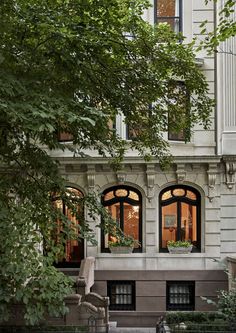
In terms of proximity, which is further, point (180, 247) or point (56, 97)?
point (180, 247)

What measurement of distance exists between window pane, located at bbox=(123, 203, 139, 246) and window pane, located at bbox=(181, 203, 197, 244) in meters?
1.87

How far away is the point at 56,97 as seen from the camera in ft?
35.2

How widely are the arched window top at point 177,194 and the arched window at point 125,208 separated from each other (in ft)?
3.38

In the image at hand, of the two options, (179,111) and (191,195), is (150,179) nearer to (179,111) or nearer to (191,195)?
(191,195)

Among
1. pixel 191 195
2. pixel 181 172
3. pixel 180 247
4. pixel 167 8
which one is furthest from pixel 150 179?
pixel 167 8

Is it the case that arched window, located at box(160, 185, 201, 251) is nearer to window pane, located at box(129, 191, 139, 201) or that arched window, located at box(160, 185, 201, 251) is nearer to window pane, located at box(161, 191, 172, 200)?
window pane, located at box(161, 191, 172, 200)

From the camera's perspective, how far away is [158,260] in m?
21.3

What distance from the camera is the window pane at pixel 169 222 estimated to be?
2180cm

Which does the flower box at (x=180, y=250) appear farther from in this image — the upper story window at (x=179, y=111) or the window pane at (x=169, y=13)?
the window pane at (x=169, y=13)

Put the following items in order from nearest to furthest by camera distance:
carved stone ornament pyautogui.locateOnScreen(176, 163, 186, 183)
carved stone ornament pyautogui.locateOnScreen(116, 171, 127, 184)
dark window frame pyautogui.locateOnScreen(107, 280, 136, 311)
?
dark window frame pyautogui.locateOnScreen(107, 280, 136, 311), carved stone ornament pyautogui.locateOnScreen(176, 163, 186, 183), carved stone ornament pyautogui.locateOnScreen(116, 171, 127, 184)

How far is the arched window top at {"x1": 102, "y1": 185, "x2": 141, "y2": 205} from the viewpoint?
21938mm

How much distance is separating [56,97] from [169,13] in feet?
42.3

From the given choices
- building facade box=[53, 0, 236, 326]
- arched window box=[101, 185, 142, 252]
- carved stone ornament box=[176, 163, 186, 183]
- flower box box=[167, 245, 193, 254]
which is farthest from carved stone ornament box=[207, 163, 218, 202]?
arched window box=[101, 185, 142, 252]

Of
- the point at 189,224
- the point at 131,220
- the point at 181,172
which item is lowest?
the point at 189,224
